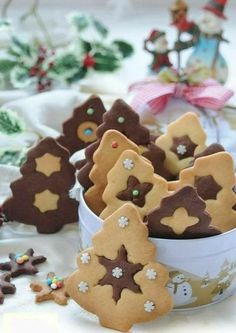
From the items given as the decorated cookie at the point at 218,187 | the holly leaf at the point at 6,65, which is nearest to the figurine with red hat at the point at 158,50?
the holly leaf at the point at 6,65

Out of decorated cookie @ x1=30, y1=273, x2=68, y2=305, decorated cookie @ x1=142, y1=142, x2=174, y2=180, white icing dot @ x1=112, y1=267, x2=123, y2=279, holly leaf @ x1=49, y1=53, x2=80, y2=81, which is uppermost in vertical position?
decorated cookie @ x1=142, y1=142, x2=174, y2=180

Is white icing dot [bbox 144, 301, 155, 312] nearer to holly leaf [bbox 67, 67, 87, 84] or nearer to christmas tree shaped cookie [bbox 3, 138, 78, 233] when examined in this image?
christmas tree shaped cookie [bbox 3, 138, 78, 233]

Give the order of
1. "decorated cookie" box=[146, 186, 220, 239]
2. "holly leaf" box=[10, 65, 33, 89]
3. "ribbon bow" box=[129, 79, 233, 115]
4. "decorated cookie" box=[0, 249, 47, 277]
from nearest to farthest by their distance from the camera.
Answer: "decorated cookie" box=[146, 186, 220, 239], "decorated cookie" box=[0, 249, 47, 277], "ribbon bow" box=[129, 79, 233, 115], "holly leaf" box=[10, 65, 33, 89]

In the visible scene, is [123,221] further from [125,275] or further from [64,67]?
[64,67]

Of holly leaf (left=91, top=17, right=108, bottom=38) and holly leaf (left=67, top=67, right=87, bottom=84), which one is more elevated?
holly leaf (left=91, top=17, right=108, bottom=38)

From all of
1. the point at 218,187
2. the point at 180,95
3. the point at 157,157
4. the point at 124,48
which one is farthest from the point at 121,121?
the point at 124,48

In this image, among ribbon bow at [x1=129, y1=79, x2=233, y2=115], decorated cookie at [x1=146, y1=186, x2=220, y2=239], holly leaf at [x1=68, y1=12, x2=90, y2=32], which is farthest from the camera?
holly leaf at [x1=68, y1=12, x2=90, y2=32]

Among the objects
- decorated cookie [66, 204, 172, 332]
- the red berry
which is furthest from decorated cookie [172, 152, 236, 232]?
the red berry
